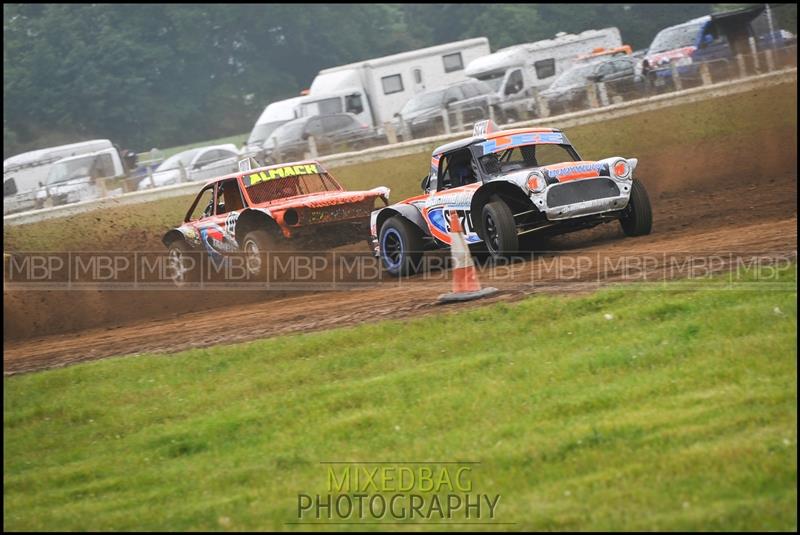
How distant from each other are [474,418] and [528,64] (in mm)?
28768

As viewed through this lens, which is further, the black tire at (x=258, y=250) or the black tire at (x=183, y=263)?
the black tire at (x=183, y=263)

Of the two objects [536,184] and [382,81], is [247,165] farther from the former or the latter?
[382,81]

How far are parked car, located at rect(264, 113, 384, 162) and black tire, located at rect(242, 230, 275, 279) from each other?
12998mm

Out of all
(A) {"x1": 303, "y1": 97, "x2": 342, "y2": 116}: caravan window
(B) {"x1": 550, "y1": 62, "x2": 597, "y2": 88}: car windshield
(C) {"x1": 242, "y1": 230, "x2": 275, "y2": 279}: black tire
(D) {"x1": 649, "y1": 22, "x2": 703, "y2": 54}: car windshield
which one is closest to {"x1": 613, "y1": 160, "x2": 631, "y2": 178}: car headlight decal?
(C) {"x1": 242, "y1": 230, "x2": 275, "y2": 279}: black tire

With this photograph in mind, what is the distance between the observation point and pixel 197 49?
66.0m

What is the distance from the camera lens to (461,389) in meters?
8.05

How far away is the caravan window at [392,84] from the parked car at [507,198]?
23.4 metres

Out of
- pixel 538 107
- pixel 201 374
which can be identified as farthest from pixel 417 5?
pixel 201 374


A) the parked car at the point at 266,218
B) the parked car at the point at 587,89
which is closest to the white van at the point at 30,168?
the parked car at the point at 587,89

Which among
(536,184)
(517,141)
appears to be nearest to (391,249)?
(517,141)

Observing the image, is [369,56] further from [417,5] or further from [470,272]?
[470,272]

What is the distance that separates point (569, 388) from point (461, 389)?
0.79 meters

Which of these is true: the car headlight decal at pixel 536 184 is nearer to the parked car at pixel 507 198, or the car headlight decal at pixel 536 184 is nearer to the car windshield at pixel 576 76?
the parked car at pixel 507 198

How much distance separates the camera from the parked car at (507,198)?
12.6 meters
